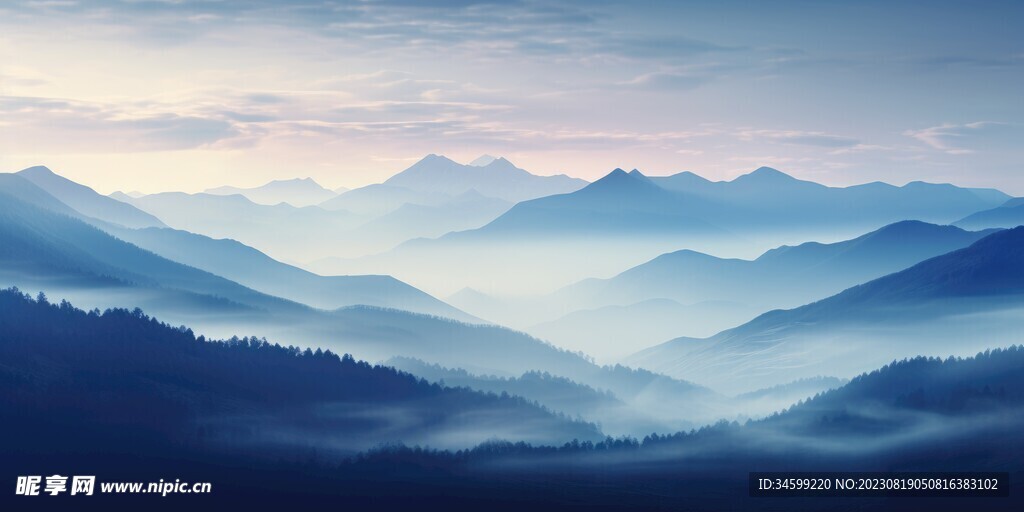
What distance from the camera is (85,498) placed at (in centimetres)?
19988

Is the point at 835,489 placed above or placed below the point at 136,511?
above

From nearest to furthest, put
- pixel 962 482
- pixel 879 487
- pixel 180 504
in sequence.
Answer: pixel 879 487 < pixel 962 482 < pixel 180 504

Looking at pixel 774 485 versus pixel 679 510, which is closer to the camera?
pixel 774 485

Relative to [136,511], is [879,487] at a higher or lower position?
higher

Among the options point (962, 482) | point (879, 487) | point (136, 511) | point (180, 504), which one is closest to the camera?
point (879, 487)

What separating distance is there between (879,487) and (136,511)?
136m

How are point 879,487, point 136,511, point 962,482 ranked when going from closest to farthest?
point 879,487 < point 962,482 < point 136,511

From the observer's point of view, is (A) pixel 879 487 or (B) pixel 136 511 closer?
(A) pixel 879 487

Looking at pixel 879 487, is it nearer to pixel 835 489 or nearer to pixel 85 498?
pixel 835 489

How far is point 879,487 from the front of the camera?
4222 inches

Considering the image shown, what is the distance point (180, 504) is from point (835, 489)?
13717 cm

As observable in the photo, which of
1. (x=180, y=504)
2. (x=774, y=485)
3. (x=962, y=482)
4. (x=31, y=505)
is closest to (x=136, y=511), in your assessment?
(x=180, y=504)

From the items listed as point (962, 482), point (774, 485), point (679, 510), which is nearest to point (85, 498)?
point (679, 510)

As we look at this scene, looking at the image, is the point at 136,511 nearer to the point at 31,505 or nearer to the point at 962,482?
the point at 31,505
